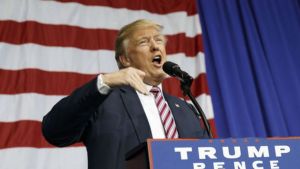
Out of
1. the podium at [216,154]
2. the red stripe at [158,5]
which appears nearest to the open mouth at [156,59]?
the podium at [216,154]

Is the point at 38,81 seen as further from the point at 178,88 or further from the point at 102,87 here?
the point at 102,87

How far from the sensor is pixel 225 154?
790 mm

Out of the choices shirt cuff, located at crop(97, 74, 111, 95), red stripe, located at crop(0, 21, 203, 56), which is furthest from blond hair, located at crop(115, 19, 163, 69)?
red stripe, located at crop(0, 21, 203, 56)

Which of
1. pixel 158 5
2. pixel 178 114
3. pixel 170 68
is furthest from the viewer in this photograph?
pixel 158 5

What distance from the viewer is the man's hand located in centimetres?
88

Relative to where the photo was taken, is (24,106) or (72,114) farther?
(24,106)

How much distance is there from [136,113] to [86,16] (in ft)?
4.75

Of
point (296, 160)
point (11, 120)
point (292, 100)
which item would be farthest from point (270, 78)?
point (296, 160)

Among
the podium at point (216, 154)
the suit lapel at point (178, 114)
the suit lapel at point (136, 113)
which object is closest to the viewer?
the podium at point (216, 154)

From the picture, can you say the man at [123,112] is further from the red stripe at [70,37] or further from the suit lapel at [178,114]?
the red stripe at [70,37]

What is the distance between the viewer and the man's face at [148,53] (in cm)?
157

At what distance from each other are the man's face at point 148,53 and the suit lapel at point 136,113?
0.49 feet

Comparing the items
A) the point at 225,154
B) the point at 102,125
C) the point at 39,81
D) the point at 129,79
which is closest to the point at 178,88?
the point at 39,81

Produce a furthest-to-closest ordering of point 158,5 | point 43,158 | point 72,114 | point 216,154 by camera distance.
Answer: point 158,5, point 43,158, point 72,114, point 216,154
